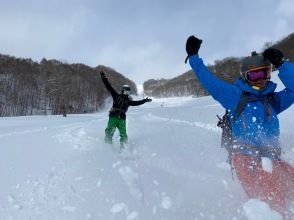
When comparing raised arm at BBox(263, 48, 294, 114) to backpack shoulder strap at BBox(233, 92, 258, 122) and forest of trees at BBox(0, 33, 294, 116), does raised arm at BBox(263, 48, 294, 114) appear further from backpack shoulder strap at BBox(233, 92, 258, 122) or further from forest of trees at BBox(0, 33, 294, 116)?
forest of trees at BBox(0, 33, 294, 116)

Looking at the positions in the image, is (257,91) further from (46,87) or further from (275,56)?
(46,87)

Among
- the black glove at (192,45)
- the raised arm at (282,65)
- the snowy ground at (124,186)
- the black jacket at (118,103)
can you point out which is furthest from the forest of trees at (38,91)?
the raised arm at (282,65)

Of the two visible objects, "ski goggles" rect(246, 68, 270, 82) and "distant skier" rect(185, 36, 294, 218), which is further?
"ski goggles" rect(246, 68, 270, 82)

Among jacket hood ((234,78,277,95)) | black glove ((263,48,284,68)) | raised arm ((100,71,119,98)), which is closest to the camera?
black glove ((263,48,284,68))

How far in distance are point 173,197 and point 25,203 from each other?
193cm

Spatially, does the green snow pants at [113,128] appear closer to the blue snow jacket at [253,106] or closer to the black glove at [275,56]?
the blue snow jacket at [253,106]

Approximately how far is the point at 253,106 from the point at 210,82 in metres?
0.54

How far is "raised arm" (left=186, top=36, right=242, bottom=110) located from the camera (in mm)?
4207

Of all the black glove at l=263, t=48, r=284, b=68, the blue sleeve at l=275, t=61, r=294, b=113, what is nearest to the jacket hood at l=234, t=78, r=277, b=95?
the blue sleeve at l=275, t=61, r=294, b=113

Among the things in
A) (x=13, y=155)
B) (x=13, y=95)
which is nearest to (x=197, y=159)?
(x=13, y=155)

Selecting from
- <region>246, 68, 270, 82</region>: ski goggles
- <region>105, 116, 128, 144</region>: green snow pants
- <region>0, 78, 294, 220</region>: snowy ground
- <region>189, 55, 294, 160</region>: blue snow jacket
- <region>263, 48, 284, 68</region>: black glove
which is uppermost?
<region>263, 48, 284, 68</region>: black glove

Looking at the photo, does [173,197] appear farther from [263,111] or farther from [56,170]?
[56,170]

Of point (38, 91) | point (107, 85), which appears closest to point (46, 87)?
point (38, 91)

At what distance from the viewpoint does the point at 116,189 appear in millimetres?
5203
